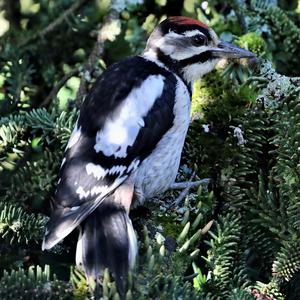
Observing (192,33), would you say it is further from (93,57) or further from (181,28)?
(93,57)

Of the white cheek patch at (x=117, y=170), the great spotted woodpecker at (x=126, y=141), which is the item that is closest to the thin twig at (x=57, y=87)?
the great spotted woodpecker at (x=126, y=141)

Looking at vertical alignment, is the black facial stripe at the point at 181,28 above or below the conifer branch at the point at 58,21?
above

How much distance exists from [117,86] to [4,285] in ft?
3.18

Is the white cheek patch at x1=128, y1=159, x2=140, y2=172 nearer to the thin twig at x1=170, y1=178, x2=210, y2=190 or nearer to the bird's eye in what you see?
the thin twig at x1=170, y1=178, x2=210, y2=190

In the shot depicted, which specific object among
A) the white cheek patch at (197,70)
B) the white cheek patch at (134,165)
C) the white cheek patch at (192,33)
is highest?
the white cheek patch at (192,33)

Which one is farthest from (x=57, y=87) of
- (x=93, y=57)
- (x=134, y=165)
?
(x=134, y=165)

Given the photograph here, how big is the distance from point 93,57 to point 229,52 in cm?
62

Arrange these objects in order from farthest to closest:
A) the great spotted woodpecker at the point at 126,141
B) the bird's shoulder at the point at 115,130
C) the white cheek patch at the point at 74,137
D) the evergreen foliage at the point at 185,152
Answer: the white cheek patch at the point at 74,137 → the bird's shoulder at the point at 115,130 → the great spotted woodpecker at the point at 126,141 → the evergreen foliage at the point at 185,152

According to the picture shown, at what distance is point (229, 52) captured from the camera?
265 cm

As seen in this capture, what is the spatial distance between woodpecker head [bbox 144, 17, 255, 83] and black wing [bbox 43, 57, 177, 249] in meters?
0.15

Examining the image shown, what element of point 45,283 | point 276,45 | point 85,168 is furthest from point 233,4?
point 45,283

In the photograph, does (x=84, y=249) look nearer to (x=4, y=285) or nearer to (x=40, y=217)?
(x=40, y=217)

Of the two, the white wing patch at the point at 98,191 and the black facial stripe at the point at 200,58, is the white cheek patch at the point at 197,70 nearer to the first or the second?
the black facial stripe at the point at 200,58

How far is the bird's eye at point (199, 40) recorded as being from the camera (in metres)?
2.71
